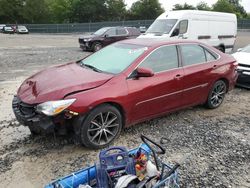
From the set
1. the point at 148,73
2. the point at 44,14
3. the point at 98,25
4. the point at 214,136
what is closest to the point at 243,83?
the point at 214,136

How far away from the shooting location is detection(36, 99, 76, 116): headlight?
11.9 ft

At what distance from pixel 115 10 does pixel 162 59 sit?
218 feet

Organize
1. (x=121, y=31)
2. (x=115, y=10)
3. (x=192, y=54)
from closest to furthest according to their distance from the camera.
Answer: (x=192, y=54)
(x=121, y=31)
(x=115, y=10)

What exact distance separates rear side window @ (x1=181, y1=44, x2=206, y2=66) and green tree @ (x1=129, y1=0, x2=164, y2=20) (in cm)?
6510

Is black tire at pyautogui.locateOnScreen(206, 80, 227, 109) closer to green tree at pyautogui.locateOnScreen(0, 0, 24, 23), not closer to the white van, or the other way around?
the white van

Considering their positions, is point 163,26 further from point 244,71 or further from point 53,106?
point 53,106

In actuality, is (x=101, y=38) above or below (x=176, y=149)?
above

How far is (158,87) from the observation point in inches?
182

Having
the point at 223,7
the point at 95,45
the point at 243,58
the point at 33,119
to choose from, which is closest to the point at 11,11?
the point at 95,45

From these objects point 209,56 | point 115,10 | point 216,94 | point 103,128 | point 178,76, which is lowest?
point 103,128

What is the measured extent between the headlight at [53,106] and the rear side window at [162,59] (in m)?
1.47

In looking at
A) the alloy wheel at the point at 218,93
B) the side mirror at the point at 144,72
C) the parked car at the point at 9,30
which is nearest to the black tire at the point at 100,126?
the side mirror at the point at 144,72

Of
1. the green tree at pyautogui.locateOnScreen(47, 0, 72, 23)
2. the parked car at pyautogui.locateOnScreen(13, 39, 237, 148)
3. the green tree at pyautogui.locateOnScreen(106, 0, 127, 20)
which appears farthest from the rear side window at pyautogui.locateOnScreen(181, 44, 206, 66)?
the green tree at pyautogui.locateOnScreen(47, 0, 72, 23)

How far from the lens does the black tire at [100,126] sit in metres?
3.89
